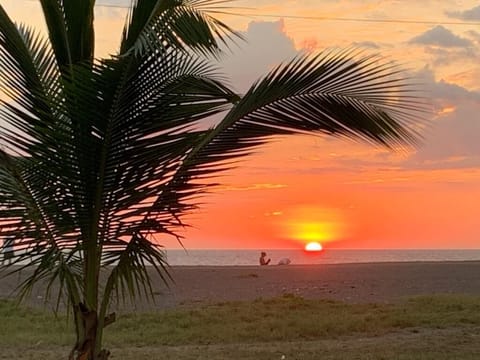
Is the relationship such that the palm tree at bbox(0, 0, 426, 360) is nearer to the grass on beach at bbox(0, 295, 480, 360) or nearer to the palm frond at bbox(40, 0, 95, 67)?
the palm frond at bbox(40, 0, 95, 67)

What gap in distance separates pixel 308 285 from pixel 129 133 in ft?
52.2

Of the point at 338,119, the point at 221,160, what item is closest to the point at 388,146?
the point at 338,119

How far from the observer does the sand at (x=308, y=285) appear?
16.9 meters

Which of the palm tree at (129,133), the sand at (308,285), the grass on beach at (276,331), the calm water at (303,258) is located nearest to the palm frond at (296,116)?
the palm tree at (129,133)

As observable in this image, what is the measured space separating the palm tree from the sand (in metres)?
9.68

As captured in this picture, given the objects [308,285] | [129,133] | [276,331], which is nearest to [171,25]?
[129,133]

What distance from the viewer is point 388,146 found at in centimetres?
454

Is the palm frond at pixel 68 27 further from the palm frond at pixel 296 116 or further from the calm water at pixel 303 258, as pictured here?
the calm water at pixel 303 258

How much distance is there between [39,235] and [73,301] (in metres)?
0.52

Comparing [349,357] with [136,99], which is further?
[349,357]

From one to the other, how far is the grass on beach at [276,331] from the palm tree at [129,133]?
4503mm

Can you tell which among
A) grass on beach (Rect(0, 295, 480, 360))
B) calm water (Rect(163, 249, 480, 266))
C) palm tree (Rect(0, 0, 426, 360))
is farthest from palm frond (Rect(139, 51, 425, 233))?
calm water (Rect(163, 249, 480, 266))

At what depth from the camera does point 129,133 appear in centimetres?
465

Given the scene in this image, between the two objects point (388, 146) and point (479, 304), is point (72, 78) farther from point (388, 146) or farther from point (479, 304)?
point (479, 304)
